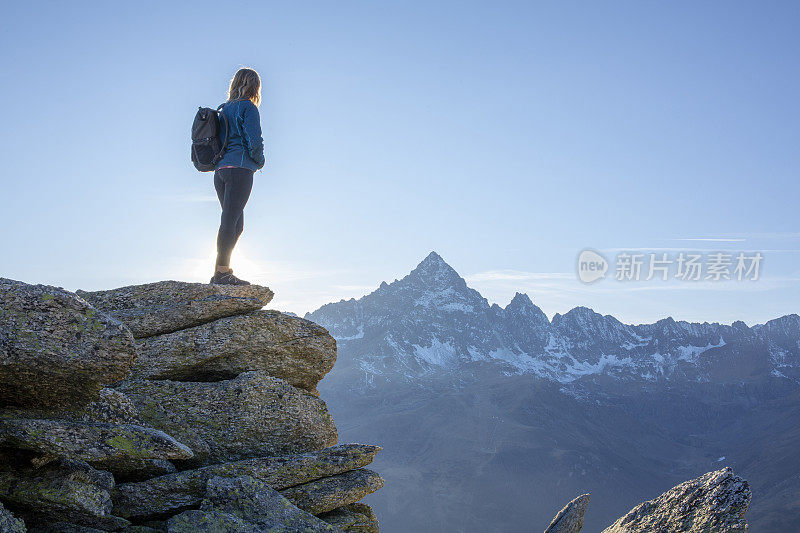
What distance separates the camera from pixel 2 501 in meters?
9.26

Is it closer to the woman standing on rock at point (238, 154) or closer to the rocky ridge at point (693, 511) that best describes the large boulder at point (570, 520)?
the rocky ridge at point (693, 511)

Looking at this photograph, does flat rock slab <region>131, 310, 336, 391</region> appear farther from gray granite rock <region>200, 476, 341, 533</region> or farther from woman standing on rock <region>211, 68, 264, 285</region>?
gray granite rock <region>200, 476, 341, 533</region>

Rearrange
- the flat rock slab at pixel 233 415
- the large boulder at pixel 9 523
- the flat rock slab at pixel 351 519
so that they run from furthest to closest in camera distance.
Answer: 1. the flat rock slab at pixel 233 415
2. the flat rock slab at pixel 351 519
3. the large boulder at pixel 9 523

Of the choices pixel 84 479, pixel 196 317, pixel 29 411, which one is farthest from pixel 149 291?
pixel 84 479

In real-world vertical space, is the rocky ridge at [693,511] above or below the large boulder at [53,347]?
below

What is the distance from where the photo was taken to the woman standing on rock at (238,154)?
633 inches

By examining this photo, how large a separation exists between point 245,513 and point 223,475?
1.54 meters

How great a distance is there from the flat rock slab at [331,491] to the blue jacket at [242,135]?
8.40 meters

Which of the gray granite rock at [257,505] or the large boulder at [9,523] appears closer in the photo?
the large boulder at [9,523]

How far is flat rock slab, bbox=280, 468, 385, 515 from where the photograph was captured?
12578 millimetres

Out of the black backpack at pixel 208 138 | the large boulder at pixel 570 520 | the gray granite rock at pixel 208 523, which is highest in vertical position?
the black backpack at pixel 208 138

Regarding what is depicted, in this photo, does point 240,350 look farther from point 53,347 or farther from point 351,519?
point 53,347

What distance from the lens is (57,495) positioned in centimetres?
928

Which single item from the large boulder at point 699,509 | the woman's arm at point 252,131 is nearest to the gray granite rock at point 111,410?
the woman's arm at point 252,131
